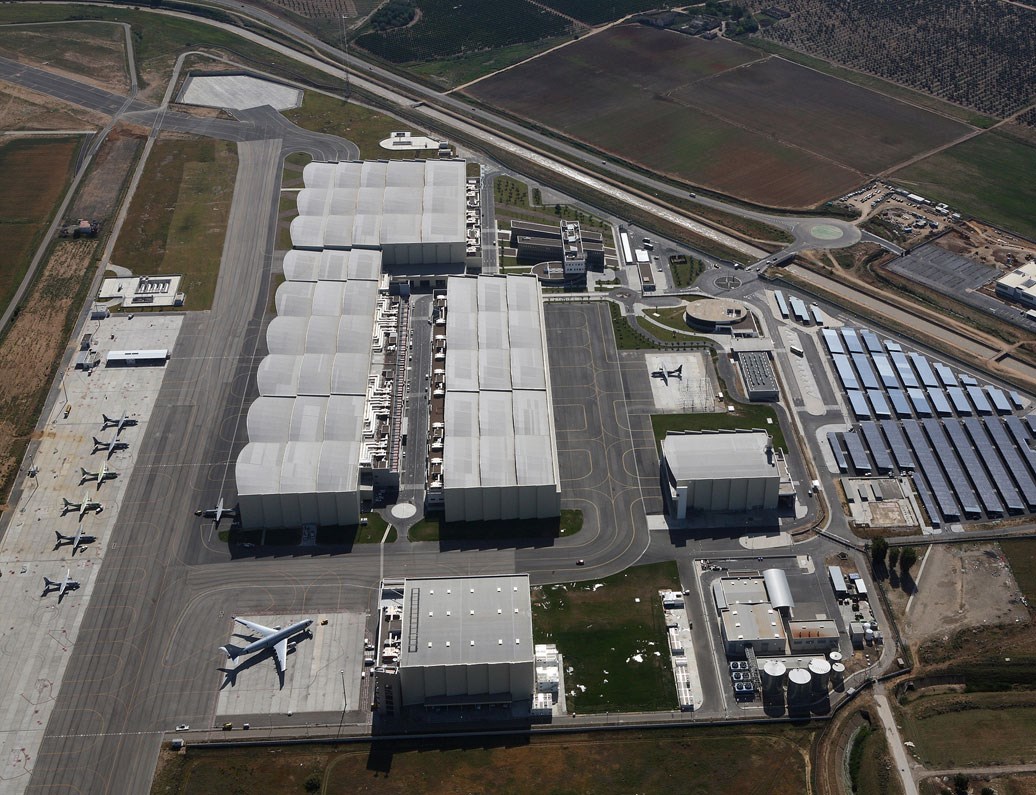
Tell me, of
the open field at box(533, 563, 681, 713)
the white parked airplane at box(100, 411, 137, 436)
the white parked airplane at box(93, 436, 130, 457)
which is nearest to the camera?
→ the open field at box(533, 563, 681, 713)

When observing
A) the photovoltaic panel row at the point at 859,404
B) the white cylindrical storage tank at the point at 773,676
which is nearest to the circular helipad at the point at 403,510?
the white cylindrical storage tank at the point at 773,676

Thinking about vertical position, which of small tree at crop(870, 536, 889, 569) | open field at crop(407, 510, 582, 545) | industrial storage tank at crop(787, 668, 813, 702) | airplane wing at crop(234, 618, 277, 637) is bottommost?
industrial storage tank at crop(787, 668, 813, 702)

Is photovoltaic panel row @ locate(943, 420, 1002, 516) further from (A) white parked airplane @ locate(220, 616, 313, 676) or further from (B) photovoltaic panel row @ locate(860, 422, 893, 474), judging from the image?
(A) white parked airplane @ locate(220, 616, 313, 676)

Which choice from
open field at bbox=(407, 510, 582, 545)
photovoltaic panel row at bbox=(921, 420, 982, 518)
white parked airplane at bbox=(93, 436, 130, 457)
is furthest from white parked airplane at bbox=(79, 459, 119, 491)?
photovoltaic panel row at bbox=(921, 420, 982, 518)

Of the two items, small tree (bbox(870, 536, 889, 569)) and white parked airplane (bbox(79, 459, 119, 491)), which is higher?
white parked airplane (bbox(79, 459, 119, 491))

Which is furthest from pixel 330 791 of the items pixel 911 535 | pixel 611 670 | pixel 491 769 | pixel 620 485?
pixel 911 535

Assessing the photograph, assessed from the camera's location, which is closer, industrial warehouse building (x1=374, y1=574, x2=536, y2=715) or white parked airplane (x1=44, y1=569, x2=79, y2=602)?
industrial warehouse building (x1=374, y1=574, x2=536, y2=715)

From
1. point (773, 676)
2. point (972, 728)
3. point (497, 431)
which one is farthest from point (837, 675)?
point (497, 431)

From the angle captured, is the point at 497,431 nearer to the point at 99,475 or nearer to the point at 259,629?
the point at 259,629
